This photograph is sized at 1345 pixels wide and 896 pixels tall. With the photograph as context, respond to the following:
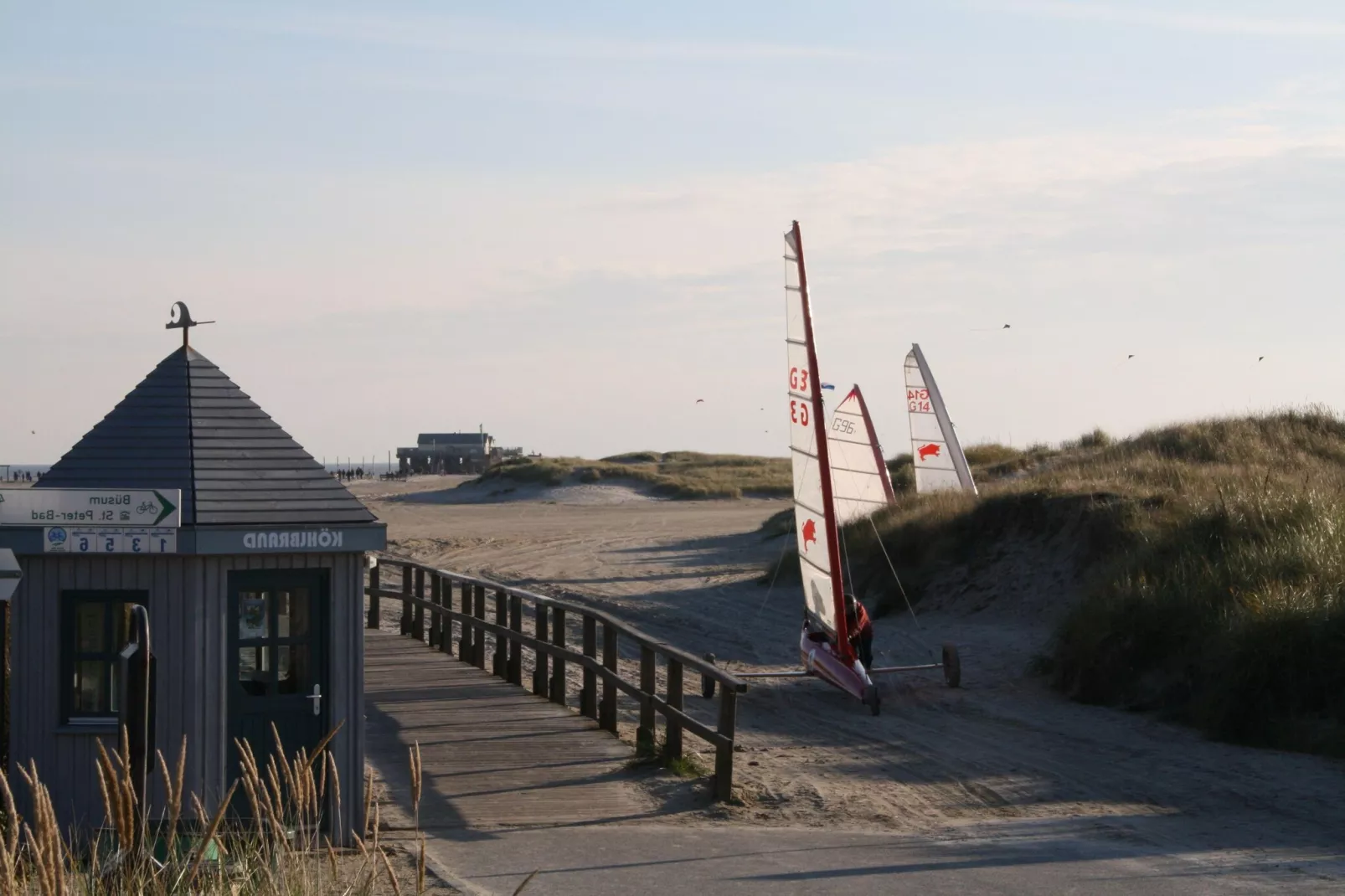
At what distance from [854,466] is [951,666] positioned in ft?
38.8

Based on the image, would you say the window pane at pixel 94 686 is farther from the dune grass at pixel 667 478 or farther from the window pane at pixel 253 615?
the dune grass at pixel 667 478

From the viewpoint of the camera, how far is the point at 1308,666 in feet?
42.6

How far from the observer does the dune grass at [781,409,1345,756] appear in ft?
43.2

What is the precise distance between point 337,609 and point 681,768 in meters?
3.75

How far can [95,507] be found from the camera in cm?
852

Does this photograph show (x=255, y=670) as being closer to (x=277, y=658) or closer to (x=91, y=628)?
(x=277, y=658)

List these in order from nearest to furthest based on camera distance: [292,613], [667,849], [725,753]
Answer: [292,613] → [667,849] → [725,753]

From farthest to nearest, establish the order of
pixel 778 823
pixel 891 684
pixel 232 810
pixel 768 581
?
pixel 768 581, pixel 891 684, pixel 778 823, pixel 232 810

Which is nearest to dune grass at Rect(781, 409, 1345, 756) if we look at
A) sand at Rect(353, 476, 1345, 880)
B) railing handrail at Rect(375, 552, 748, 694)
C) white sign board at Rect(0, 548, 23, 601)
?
sand at Rect(353, 476, 1345, 880)

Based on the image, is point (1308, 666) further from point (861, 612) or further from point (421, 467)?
point (421, 467)

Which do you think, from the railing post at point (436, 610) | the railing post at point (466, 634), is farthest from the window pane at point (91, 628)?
the railing post at point (436, 610)

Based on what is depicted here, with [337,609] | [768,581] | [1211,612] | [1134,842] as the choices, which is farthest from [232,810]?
[768,581]

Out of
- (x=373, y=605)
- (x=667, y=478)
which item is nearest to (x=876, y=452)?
(x=373, y=605)

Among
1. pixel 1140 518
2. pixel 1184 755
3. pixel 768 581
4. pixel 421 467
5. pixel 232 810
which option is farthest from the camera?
pixel 421 467
